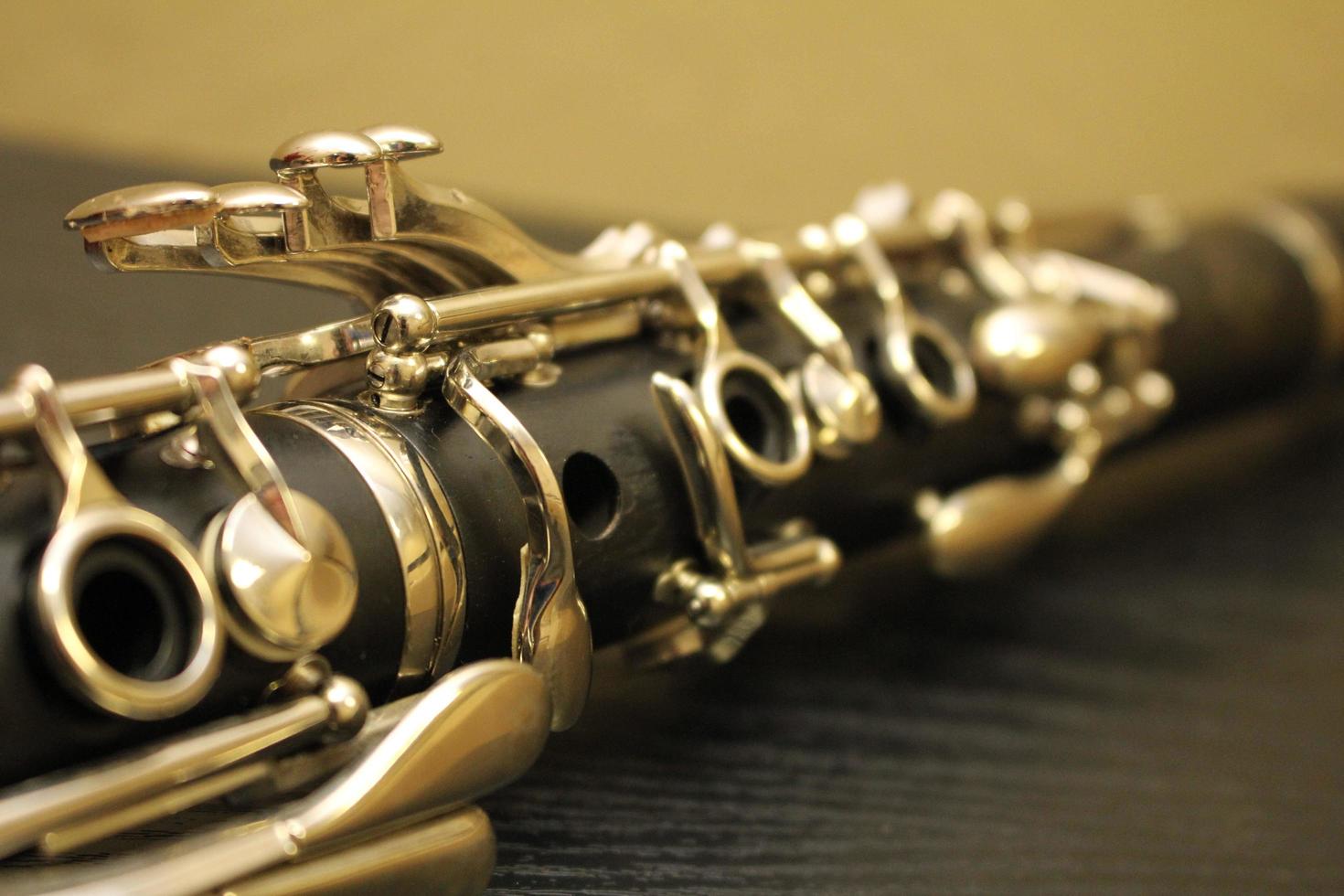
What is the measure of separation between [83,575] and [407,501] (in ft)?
0.39

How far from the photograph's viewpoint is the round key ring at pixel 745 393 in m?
0.55

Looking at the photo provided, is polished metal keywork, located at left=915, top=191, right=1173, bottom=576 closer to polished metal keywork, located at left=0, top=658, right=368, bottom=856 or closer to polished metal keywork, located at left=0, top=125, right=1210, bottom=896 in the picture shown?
polished metal keywork, located at left=0, top=125, right=1210, bottom=896

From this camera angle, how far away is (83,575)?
14.1 inches

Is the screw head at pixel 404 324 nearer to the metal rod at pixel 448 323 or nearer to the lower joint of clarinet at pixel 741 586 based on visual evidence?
the metal rod at pixel 448 323

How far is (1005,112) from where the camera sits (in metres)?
1.70

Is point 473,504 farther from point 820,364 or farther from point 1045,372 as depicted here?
point 1045,372

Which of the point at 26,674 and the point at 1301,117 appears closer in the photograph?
the point at 26,674

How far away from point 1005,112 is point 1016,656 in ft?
3.56

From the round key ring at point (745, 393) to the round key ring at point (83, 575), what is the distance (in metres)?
0.23

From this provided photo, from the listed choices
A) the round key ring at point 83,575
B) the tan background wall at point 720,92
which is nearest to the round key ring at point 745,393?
the round key ring at point 83,575

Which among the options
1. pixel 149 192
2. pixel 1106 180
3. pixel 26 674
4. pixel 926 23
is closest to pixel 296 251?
pixel 149 192

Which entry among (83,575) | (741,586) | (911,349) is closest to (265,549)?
(83,575)

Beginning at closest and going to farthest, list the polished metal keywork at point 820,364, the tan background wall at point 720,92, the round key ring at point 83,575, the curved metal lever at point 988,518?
the round key ring at point 83,575, the polished metal keywork at point 820,364, the curved metal lever at point 988,518, the tan background wall at point 720,92

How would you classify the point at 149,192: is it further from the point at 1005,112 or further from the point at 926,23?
the point at 1005,112
